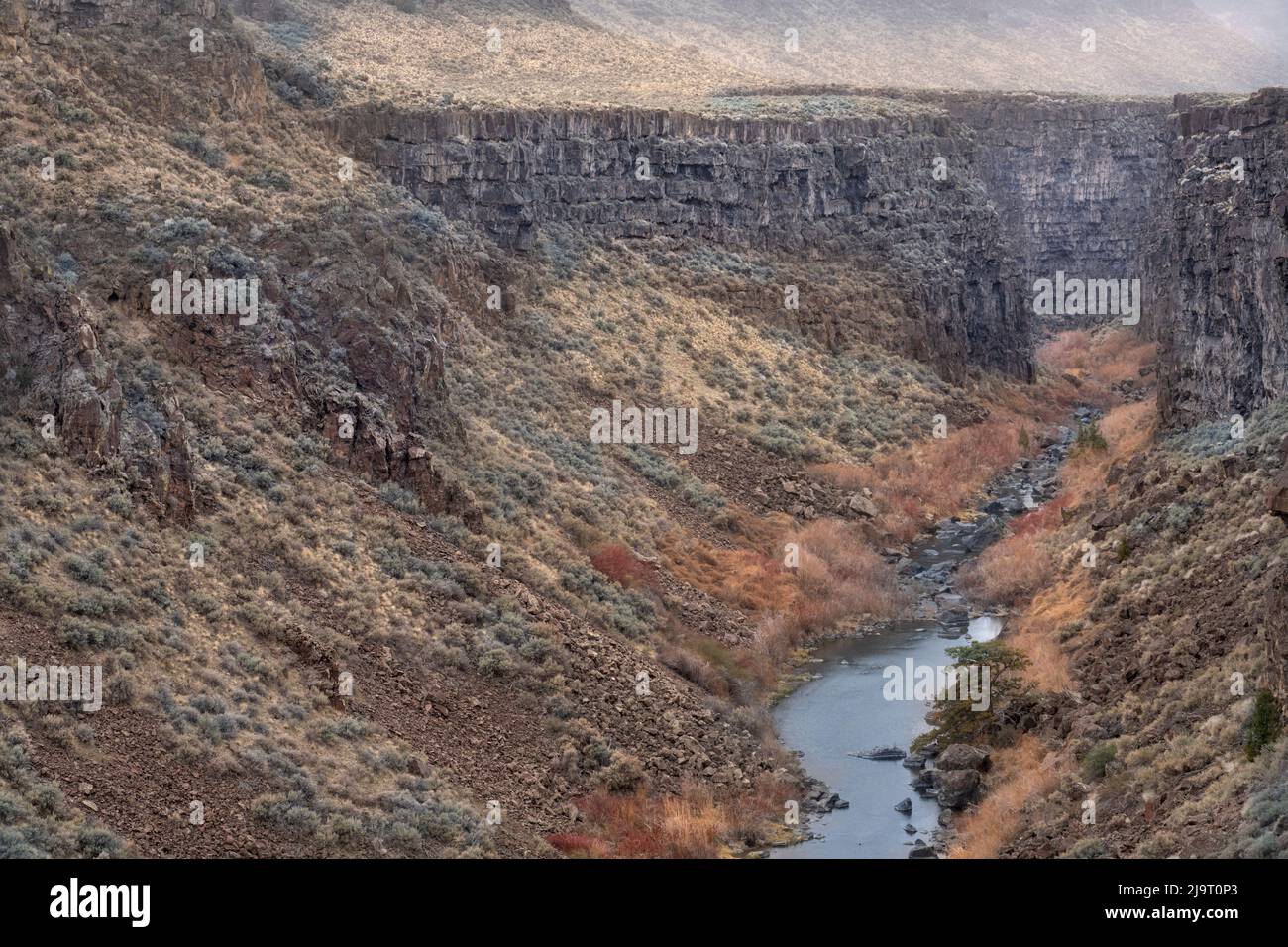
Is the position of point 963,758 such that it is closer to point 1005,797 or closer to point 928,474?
point 1005,797

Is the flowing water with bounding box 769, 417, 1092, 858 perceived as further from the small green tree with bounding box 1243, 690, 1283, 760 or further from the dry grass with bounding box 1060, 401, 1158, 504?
the small green tree with bounding box 1243, 690, 1283, 760

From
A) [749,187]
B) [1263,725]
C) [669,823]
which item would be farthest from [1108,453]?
[1263,725]

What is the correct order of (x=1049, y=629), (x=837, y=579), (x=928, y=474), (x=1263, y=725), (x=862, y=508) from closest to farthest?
(x=1263, y=725)
(x=1049, y=629)
(x=837, y=579)
(x=862, y=508)
(x=928, y=474)

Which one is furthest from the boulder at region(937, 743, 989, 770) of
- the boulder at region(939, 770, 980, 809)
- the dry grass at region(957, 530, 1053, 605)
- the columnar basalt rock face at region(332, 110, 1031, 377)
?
the columnar basalt rock face at region(332, 110, 1031, 377)

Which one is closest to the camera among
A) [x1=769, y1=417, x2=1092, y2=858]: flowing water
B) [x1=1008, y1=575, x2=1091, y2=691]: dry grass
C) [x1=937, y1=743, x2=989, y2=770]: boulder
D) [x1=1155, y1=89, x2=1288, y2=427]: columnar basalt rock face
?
[x1=769, y1=417, x2=1092, y2=858]: flowing water

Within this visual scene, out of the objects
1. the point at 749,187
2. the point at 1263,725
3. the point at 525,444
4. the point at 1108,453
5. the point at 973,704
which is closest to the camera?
the point at 1263,725

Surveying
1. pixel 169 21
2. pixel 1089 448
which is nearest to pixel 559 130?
pixel 169 21

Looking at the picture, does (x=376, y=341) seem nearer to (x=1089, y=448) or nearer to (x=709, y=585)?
(x=709, y=585)

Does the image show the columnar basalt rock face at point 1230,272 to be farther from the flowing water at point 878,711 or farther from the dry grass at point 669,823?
the dry grass at point 669,823
